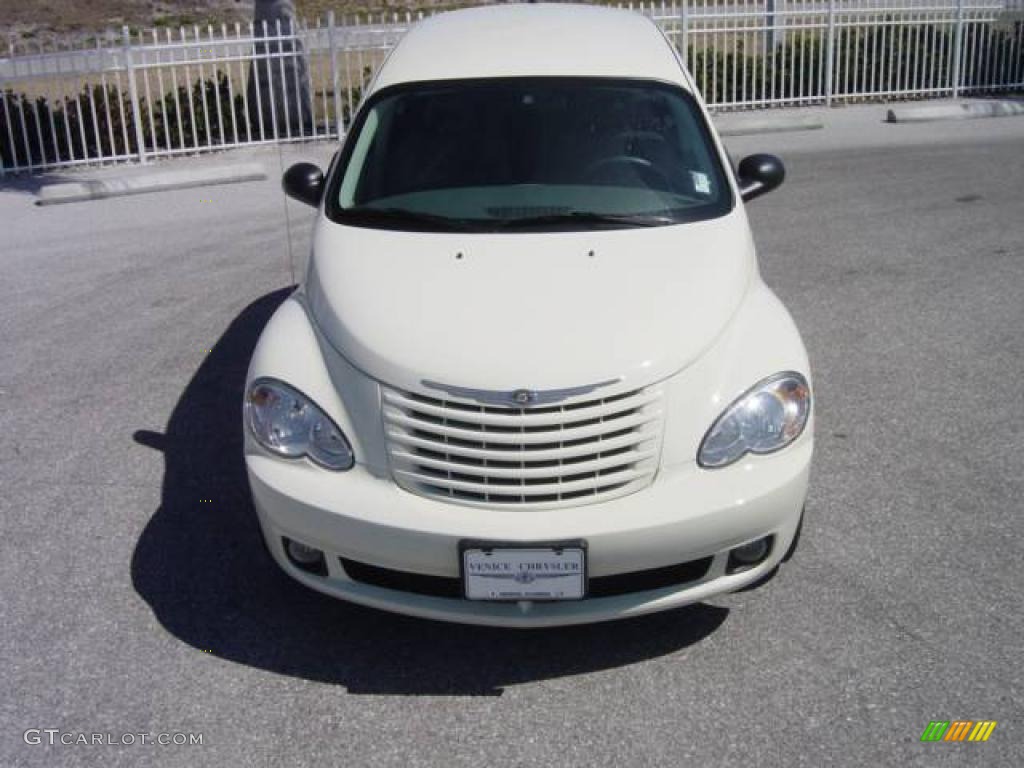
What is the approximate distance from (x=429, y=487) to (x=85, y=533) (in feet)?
6.14

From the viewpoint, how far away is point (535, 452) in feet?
11.9

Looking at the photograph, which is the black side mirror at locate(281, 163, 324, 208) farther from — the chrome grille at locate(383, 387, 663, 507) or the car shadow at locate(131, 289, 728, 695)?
the chrome grille at locate(383, 387, 663, 507)

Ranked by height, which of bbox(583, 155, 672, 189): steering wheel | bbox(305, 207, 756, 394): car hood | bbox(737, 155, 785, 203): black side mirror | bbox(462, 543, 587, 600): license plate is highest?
bbox(583, 155, 672, 189): steering wheel

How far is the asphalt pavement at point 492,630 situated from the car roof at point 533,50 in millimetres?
1895

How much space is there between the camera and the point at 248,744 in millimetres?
3465

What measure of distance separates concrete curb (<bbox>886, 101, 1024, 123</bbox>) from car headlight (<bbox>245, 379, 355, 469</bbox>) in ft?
47.8

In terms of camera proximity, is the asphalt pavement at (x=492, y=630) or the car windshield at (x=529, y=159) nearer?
the asphalt pavement at (x=492, y=630)

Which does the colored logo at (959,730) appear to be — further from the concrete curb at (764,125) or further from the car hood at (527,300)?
the concrete curb at (764,125)

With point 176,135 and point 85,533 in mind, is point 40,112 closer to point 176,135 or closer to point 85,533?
point 176,135

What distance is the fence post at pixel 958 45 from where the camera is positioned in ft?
61.2

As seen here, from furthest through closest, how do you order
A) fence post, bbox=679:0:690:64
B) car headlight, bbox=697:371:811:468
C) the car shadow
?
fence post, bbox=679:0:690:64 < the car shadow < car headlight, bbox=697:371:811:468

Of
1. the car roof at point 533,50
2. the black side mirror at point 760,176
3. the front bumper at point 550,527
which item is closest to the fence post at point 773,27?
the car roof at point 533,50

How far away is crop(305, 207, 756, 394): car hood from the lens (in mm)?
3734

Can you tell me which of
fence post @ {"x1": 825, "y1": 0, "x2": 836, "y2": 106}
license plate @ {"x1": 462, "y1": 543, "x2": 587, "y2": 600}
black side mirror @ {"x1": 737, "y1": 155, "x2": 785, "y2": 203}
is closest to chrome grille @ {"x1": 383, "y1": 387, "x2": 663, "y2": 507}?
license plate @ {"x1": 462, "y1": 543, "x2": 587, "y2": 600}
